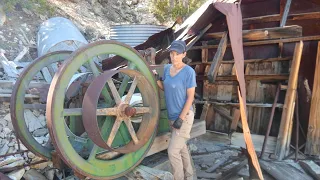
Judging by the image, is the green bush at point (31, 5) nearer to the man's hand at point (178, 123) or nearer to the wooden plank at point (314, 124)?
the man's hand at point (178, 123)

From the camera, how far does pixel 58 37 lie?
20.9 feet

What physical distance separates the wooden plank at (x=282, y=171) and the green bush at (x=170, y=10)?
6.20m

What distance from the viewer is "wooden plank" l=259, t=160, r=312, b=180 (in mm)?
4488

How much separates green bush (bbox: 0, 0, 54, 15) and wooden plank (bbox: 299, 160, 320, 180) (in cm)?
774

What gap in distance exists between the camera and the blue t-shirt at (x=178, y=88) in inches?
122

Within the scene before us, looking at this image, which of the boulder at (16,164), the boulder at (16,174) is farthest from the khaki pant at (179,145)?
the boulder at (16,164)

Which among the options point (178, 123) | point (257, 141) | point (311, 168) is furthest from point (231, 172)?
point (178, 123)

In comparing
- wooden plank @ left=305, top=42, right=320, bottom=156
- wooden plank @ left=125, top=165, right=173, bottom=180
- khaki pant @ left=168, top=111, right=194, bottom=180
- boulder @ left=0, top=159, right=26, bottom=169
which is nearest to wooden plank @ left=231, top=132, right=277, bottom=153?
wooden plank @ left=305, top=42, right=320, bottom=156

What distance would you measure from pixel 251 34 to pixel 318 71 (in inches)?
76.0

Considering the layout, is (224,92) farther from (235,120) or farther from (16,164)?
(16,164)

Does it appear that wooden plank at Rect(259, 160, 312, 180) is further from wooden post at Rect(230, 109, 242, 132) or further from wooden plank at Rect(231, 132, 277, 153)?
wooden post at Rect(230, 109, 242, 132)

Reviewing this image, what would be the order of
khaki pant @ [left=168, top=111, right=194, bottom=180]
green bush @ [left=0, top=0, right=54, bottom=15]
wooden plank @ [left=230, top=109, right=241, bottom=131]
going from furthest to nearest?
green bush @ [left=0, top=0, right=54, bottom=15]
wooden plank @ [left=230, top=109, right=241, bottom=131]
khaki pant @ [left=168, top=111, right=194, bottom=180]

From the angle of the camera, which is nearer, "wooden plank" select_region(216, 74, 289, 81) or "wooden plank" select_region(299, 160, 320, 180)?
"wooden plank" select_region(299, 160, 320, 180)

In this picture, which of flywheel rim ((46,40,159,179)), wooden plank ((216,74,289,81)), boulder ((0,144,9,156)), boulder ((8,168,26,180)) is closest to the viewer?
flywheel rim ((46,40,159,179))
